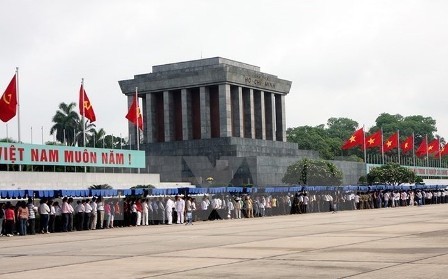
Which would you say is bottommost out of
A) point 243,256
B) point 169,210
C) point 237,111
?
point 243,256

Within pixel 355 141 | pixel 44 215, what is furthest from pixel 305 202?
pixel 355 141

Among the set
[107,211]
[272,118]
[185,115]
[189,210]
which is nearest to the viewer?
[107,211]

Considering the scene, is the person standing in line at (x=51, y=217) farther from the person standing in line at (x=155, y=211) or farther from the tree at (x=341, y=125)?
the tree at (x=341, y=125)

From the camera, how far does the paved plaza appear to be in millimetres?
14750

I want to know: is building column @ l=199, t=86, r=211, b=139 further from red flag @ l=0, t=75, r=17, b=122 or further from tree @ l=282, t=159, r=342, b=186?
red flag @ l=0, t=75, r=17, b=122

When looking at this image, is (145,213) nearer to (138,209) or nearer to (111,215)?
(138,209)

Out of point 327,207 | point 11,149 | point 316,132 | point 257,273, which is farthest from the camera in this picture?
point 316,132

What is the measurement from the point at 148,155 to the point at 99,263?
70.3 meters

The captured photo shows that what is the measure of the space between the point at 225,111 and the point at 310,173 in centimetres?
1688

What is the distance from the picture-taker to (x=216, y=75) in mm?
86750

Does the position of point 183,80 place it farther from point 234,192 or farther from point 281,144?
point 234,192

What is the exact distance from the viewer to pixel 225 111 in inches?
3501

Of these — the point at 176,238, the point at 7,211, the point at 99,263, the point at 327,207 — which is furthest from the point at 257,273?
the point at 327,207

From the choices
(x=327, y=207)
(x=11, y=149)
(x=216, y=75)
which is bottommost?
(x=327, y=207)
